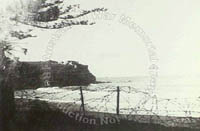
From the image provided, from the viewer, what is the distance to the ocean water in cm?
158

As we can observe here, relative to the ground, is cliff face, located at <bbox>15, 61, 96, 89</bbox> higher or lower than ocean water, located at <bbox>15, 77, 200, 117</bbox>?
higher

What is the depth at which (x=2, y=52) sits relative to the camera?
164 centimetres

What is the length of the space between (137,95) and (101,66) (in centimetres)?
16

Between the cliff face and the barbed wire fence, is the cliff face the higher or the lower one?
the higher one

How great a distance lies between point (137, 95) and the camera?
1600 millimetres

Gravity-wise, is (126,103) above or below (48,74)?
below

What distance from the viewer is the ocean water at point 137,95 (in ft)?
5.17

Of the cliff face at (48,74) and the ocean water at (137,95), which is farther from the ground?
the cliff face at (48,74)

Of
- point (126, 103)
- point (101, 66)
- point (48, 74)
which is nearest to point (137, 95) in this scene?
point (126, 103)

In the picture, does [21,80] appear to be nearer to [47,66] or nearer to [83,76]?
[47,66]

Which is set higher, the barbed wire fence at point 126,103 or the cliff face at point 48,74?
the cliff face at point 48,74

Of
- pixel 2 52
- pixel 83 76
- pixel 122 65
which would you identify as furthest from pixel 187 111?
pixel 2 52

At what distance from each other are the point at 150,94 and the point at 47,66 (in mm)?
385

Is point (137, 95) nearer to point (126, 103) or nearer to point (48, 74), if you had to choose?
point (126, 103)
